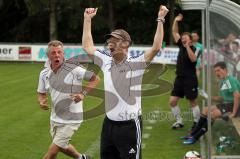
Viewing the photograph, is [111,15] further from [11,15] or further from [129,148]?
[129,148]

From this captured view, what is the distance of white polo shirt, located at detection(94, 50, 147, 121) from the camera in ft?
19.7

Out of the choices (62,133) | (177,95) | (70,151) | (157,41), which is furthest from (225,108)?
(177,95)

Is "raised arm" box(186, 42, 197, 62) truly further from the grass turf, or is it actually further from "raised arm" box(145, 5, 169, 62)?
"raised arm" box(145, 5, 169, 62)

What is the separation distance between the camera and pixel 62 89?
754 centimetres

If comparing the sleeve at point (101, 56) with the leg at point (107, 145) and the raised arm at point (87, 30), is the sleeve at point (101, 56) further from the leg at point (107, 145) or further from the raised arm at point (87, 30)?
the leg at point (107, 145)

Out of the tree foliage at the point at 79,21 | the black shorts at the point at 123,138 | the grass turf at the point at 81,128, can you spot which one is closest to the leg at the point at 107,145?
the black shorts at the point at 123,138

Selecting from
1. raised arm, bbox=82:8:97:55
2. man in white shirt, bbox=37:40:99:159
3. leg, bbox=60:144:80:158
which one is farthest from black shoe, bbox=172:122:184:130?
raised arm, bbox=82:8:97:55

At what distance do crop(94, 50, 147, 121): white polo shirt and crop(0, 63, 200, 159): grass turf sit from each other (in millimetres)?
3157

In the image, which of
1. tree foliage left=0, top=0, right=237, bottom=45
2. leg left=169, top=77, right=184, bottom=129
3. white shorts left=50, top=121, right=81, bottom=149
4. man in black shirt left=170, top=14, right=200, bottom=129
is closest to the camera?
white shorts left=50, top=121, right=81, bottom=149

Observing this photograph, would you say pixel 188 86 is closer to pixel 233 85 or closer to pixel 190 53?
pixel 190 53

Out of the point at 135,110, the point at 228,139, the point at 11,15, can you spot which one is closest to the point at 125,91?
Result: the point at 135,110

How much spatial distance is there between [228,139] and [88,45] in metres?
2.91

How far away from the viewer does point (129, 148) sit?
19.8 ft

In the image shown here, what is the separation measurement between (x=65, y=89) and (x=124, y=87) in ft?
5.63
